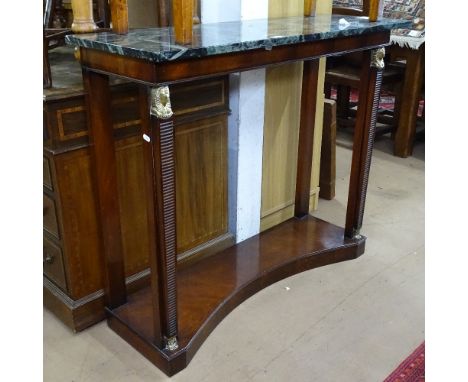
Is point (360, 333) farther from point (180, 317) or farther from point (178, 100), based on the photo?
point (178, 100)

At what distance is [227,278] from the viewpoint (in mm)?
1971

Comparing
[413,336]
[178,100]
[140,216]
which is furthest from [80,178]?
[413,336]

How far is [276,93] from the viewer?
7.10ft

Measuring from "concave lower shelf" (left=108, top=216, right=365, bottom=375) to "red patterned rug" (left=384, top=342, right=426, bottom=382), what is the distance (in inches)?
23.4

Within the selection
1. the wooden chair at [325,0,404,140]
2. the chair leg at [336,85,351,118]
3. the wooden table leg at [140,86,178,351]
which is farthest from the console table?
the chair leg at [336,85,351,118]

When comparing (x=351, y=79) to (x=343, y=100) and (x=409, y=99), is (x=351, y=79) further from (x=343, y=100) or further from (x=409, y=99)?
(x=343, y=100)

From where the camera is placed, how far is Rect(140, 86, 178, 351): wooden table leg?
134 centimetres

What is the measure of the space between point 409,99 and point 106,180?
239 centimetres

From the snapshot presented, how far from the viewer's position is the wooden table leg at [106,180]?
1.53 metres

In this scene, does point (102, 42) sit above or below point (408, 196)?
above

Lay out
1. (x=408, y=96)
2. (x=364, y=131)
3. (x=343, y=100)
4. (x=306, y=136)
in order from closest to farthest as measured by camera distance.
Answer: (x=364, y=131) → (x=306, y=136) → (x=408, y=96) → (x=343, y=100)

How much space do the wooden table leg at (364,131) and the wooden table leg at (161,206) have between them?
94 cm

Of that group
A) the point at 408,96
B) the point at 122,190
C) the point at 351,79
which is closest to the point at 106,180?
the point at 122,190

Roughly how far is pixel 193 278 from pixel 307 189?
782mm
